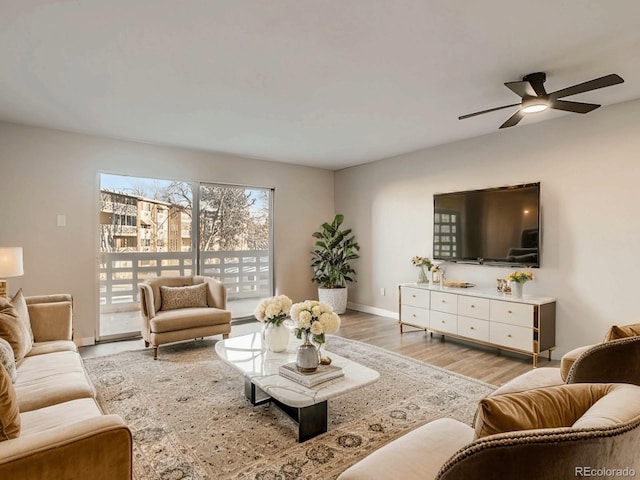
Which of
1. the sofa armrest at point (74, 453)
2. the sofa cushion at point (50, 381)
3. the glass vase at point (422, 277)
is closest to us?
the sofa armrest at point (74, 453)

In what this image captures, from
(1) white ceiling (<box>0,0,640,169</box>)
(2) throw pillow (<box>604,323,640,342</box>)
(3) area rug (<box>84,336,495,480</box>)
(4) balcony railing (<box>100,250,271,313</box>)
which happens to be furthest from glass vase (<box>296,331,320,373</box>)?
(4) balcony railing (<box>100,250,271,313</box>)

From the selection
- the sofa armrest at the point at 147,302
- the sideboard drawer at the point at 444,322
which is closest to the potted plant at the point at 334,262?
the sideboard drawer at the point at 444,322

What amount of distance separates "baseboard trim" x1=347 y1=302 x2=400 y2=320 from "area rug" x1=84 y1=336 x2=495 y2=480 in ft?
6.22

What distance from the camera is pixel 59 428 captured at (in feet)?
4.34

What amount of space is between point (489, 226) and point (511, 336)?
4.24 ft

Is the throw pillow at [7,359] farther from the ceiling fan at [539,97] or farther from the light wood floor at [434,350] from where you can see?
the ceiling fan at [539,97]

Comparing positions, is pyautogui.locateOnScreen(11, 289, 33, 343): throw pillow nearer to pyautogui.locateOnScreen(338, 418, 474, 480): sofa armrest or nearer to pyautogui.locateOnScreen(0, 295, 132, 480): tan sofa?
pyautogui.locateOnScreen(0, 295, 132, 480): tan sofa

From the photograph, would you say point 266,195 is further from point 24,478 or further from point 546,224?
point 24,478

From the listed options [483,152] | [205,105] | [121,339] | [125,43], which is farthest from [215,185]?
[483,152]

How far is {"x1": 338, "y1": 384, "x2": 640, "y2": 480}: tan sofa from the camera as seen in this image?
0.73 meters

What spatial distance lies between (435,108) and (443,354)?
8.56ft

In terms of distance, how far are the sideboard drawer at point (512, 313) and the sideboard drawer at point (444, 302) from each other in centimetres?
44

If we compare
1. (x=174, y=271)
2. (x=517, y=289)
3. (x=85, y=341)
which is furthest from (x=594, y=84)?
(x=85, y=341)

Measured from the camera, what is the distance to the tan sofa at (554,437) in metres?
0.73
